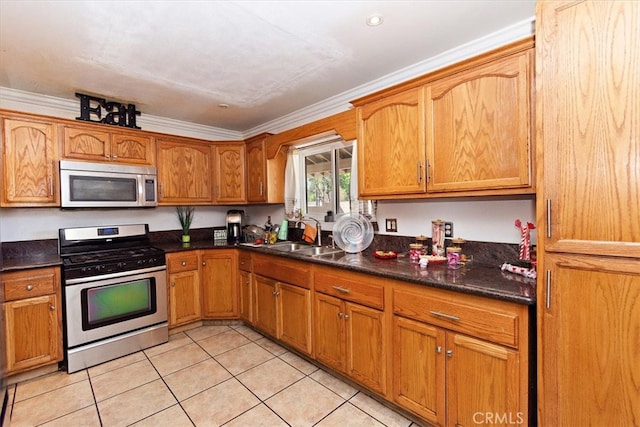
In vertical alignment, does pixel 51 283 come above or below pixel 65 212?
below

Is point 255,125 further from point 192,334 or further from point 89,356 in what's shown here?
point 89,356

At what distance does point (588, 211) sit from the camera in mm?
1109

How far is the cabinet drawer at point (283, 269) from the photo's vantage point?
232 centimetres

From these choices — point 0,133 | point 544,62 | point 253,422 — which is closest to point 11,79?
point 0,133

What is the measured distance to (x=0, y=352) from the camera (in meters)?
1.81

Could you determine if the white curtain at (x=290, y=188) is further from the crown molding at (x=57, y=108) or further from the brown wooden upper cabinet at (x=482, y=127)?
the brown wooden upper cabinet at (x=482, y=127)

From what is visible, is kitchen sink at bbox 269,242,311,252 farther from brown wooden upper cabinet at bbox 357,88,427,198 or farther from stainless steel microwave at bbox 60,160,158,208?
stainless steel microwave at bbox 60,160,158,208

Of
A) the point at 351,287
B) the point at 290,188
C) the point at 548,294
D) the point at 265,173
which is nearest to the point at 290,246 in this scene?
the point at 290,188

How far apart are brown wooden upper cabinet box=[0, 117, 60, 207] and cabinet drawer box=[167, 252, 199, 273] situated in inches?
40.7

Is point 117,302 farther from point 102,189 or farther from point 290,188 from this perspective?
point 290,188

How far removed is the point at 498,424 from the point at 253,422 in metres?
1.32

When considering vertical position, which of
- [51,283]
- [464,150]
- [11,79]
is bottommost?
[51,283]

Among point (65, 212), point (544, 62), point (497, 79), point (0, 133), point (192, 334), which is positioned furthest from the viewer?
point (192, 334)

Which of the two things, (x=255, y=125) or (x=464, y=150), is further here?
(x=255, y=125)
